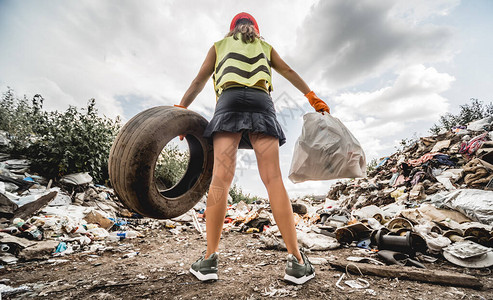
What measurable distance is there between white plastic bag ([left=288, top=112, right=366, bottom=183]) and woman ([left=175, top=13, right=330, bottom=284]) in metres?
0.19

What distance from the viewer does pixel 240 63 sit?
159 cm

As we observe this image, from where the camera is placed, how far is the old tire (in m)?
1.37

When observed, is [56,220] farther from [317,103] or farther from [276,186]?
[317,103]

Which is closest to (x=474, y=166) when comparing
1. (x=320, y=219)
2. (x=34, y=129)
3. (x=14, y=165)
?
(x=320, y=219)

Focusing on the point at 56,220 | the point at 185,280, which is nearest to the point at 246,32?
the point at 185,280

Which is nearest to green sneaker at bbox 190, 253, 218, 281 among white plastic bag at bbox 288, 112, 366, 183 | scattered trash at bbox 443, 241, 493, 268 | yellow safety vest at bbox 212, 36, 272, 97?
white plastic bag at bbox 288, 112, 366, 183

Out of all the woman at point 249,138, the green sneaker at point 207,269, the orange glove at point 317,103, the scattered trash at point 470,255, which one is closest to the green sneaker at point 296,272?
the woman at point 249,138

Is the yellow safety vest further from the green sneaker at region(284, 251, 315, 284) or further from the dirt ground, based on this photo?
the dirt ground

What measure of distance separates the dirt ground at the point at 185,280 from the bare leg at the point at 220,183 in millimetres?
334

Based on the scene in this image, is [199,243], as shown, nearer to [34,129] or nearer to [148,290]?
[148,290]

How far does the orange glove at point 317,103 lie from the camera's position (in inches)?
71.6

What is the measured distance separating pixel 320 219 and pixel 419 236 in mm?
2291

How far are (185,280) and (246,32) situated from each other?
6.18 ft

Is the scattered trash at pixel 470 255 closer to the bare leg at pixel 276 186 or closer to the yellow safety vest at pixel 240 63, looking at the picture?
the bare leg at pixel 276 186
